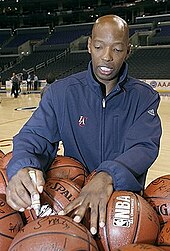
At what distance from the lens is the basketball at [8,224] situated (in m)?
1.00

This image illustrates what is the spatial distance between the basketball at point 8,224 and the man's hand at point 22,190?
2cm

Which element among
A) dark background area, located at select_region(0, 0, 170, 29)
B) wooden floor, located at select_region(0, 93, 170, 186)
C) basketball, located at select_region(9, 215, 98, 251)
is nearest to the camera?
basketball, located at select_region(9, 215, 98, 251)

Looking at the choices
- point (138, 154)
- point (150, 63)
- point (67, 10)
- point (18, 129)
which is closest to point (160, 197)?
point (138, 154)

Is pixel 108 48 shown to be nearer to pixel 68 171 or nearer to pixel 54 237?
pixel 68 171

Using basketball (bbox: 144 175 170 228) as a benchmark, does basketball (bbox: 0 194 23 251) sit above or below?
above

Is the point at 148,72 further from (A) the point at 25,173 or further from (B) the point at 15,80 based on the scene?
(A) the point at 25,173

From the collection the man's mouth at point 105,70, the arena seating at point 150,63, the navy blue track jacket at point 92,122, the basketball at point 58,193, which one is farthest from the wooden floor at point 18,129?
the arena seating at point 150,63

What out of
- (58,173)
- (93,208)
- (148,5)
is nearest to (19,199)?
(93,208)

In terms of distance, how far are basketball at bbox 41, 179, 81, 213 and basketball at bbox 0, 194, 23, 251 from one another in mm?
89

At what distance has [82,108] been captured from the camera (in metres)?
1.46

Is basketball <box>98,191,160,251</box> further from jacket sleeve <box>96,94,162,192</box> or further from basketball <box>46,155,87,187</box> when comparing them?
basketball <box>46,155,87,187</box>

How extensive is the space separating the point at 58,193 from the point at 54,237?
0.83ft

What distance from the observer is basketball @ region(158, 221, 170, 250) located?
99 centimetres

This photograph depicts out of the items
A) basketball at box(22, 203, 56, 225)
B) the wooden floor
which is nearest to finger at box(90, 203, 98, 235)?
basketball at box(22, 203, 56, 225)
